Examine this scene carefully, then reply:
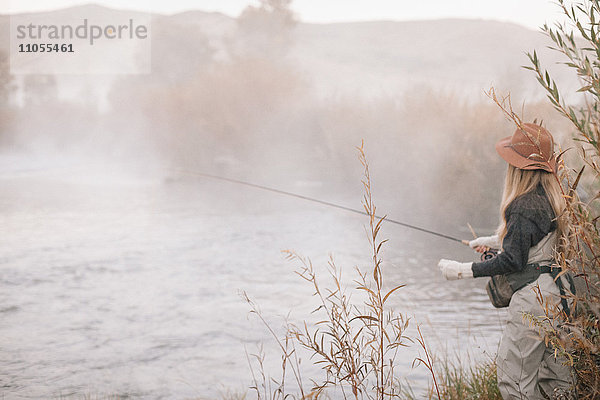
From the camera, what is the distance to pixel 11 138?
33.7 metres

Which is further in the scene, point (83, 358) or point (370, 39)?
point (370, 39)

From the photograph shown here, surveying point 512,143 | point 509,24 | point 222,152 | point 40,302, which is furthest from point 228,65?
point 509,24

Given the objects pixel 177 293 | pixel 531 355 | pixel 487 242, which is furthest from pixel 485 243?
pixel 177 293

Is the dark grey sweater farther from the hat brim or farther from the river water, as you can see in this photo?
the river water

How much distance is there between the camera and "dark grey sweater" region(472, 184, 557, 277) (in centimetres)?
281

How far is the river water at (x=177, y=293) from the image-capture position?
5.09 metres

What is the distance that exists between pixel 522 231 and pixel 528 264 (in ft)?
0.55

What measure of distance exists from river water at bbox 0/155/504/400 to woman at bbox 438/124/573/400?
4.50ft

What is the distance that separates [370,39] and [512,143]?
9727 cm

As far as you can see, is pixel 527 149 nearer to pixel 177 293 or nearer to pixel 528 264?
pixel 528 264

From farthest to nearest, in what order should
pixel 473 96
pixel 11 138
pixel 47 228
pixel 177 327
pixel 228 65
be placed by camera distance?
1. pixel 11 138
2. pixel 228 65
3. pixel 473 96
4. pixel 47 228
5. pixel 177 327

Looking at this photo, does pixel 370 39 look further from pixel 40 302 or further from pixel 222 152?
pixel 40 302

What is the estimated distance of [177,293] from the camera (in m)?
7.41

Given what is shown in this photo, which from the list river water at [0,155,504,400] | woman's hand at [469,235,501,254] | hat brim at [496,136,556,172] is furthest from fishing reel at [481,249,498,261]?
river water at [0,155,504,400]
